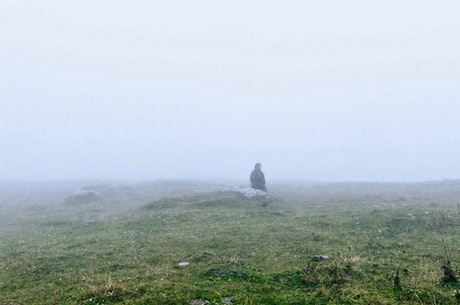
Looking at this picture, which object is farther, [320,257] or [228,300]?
[320,257]

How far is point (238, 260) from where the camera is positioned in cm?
1739

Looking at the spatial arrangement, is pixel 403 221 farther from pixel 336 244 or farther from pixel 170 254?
pixel 170 254

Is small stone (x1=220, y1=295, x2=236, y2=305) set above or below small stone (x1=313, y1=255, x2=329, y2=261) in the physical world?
below

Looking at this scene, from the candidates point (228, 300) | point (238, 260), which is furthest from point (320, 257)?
point (228, 300)

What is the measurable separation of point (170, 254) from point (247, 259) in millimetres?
4581

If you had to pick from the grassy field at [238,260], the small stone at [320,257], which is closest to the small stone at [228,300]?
the grassy field at [238,260]

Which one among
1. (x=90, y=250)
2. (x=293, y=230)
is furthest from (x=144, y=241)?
(x=293, y=230)

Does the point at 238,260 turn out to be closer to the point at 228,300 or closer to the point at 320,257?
the point at 320,257

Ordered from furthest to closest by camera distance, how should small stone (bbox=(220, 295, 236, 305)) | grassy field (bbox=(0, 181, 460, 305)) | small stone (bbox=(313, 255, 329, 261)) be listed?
small stone (bbox=(313, 255, 329, 261)) → grassy field (bbox=(0, 181, 460, 305)) → small stone (bbox=(220, 295, 236, 305))

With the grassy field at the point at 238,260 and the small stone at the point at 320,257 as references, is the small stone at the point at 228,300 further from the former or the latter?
the small stone at the point at 320,257

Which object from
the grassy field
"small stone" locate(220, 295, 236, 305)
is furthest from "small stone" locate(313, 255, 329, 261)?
"small stone" locate(220, 295, 236, 305)

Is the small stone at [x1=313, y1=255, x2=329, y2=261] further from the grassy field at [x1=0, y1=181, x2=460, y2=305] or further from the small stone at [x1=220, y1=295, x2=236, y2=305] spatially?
the small stone at [x1=220, y1=295, x2=236, y2=305]

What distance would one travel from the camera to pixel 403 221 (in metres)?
26.5

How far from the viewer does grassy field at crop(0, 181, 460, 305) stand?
12.4 m
